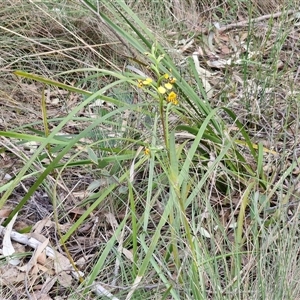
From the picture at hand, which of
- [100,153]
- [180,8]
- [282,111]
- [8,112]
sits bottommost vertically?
[282,111]

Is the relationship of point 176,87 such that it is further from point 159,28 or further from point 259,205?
point 159,28

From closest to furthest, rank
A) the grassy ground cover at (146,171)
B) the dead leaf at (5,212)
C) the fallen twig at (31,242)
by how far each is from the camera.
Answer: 1. the grassy ground cover at (146,171)
2. the fallen twig at (31,242)
3. the dead leaf at (5,212)

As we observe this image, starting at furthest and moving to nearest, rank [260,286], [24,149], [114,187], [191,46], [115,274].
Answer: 1. [191,46]
2. [24,149]
3. [114,187]
4. [115,274]
5. [260,286]

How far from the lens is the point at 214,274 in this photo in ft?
4.54

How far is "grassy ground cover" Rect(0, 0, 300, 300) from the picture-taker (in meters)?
1.44

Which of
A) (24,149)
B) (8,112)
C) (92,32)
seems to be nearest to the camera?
(24,149)

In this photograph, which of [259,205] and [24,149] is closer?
[259,205]

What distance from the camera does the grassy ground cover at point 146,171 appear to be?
1.44 m

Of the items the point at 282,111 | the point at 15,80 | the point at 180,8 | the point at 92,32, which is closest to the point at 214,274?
the point at 282,111

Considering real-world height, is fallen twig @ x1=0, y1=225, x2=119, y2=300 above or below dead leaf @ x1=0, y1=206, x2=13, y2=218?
below

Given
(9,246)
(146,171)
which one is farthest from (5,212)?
(146,171)

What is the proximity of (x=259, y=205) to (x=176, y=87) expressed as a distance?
0.52m

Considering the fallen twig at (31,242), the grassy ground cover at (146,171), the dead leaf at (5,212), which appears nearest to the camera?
the grassy ground cover at (146,171)

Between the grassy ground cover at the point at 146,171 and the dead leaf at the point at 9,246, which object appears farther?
the dead leaf at the point at 9,246
